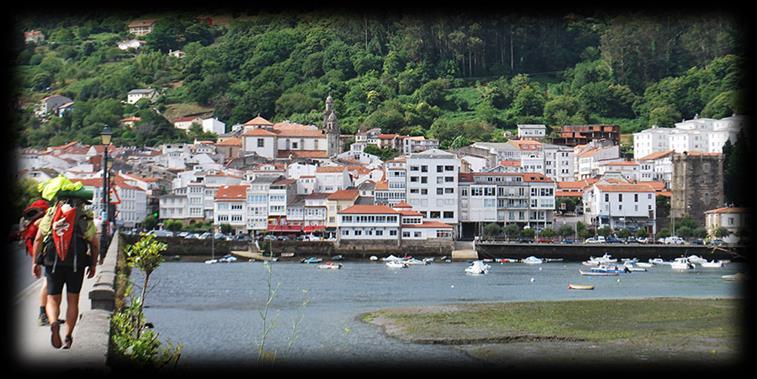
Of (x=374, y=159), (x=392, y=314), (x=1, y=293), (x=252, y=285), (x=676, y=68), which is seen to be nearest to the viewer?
(x=1, y=293)

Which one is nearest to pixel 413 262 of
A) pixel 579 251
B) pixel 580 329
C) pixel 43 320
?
pixel 579 251

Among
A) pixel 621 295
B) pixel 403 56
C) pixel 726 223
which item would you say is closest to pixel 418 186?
pixel 726 223

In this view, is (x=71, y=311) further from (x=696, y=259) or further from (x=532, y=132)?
(x=532, y=132)

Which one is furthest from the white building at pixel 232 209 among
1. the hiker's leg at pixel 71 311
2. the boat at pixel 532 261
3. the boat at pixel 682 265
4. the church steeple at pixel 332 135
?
the hiker's leg at pixel 71 311

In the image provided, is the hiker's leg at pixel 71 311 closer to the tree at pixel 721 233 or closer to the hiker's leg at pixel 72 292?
the hiker's leg at pixel 72 292

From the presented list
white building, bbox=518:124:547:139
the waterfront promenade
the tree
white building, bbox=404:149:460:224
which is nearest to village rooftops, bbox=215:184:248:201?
white building, bbox=404:149:460:224

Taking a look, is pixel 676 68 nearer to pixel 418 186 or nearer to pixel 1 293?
pixel 418 186
